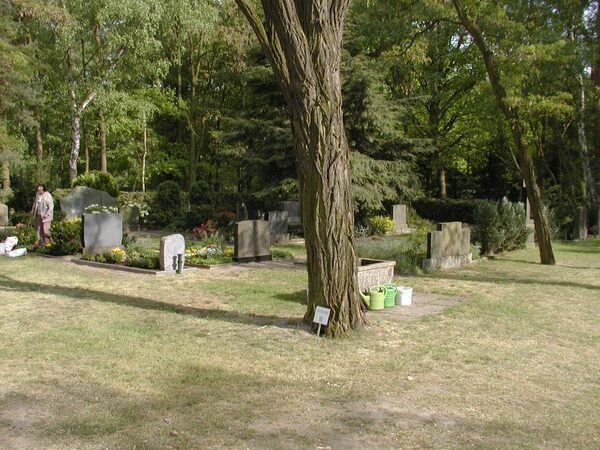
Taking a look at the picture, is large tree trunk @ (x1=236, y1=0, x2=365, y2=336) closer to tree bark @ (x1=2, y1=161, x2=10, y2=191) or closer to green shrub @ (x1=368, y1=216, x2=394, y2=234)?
green shrub @ (x1=368, y1=216, x2=394, y2=234)

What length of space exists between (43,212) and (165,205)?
9.78 meters

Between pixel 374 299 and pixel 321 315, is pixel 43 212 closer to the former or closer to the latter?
pixel 374 299

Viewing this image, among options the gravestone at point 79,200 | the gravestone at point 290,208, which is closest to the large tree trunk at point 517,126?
the gravestone at point 290,208

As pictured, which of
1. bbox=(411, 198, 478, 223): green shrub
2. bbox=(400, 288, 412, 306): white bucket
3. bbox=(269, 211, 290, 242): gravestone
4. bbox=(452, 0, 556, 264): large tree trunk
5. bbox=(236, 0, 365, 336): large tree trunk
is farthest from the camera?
bbox=(411, 198, 478, 223): green shrub

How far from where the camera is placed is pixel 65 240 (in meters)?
14.8

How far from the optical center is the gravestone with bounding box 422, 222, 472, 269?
13.8 m

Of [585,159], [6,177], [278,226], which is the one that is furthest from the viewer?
[6,177]

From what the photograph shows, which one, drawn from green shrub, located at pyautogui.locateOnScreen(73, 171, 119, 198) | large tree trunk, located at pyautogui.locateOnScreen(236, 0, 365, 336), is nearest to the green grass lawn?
large tree trunk, located at pyautogui.locateOnScreen(236, 0, 365, 336)

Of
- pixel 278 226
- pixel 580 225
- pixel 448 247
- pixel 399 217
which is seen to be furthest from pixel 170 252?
pixel 580 225

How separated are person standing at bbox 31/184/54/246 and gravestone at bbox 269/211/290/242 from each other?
21.8 ft

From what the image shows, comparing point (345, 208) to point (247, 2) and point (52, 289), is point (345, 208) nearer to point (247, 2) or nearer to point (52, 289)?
point (247, 2)

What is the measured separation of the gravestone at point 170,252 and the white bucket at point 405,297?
202 inches

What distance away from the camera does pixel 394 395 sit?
529cm

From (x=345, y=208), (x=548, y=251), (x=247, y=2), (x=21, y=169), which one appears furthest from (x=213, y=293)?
(x=21, y=169)
